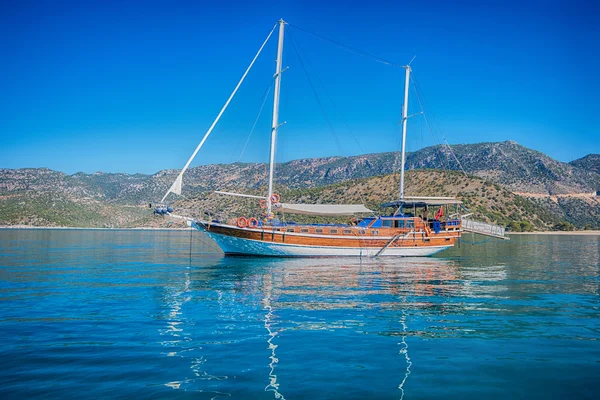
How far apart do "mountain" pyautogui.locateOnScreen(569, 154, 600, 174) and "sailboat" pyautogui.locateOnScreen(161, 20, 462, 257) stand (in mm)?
174548

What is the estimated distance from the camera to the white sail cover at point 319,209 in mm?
40281

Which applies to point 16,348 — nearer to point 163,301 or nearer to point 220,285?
point 163,301

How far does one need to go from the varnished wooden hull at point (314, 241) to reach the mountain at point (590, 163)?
581 feet

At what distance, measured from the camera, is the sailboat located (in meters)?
36.4

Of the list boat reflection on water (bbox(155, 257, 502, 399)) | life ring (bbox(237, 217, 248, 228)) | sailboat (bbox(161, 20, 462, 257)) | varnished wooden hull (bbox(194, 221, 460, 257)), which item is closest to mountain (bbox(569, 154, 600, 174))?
sailboat (bbox(161, 20, 462, 257))

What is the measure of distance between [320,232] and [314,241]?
933mm

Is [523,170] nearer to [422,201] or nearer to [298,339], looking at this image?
[422,201]

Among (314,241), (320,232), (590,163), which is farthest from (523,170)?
(314,241)

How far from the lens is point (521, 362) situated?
32.7 feet

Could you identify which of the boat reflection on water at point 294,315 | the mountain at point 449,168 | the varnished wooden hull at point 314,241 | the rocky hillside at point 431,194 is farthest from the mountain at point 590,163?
the boat reflection on water at point 294,315

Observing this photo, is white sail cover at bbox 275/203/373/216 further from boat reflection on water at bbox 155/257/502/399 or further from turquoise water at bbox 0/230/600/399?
turquoise water at bbox 0/230/600/399

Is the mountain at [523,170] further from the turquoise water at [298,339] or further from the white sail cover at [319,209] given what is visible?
the turquoise water at [298,339]

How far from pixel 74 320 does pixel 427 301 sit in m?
12.1

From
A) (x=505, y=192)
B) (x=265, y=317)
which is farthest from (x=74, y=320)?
(x=505, y=192)
